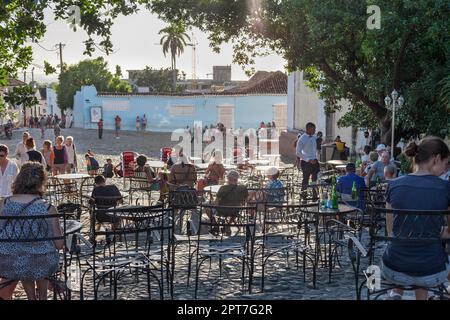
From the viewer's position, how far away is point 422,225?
487 centimetres

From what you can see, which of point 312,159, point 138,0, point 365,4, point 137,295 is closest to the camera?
point 137,295

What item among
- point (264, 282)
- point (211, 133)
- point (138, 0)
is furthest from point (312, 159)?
point (211, 133)

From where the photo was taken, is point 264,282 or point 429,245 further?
point 264,282

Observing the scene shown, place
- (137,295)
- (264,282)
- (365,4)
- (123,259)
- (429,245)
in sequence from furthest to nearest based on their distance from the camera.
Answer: (365,4) → (264,282) → (137,295) → (123,259) → (429,245)

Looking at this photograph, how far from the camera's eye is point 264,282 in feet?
26.0

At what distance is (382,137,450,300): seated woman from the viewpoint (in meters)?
4.79

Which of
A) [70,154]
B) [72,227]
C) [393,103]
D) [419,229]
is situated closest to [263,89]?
[393,103]

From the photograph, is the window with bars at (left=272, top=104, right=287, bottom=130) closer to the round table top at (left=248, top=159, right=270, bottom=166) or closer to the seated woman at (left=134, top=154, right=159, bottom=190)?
the round table top at (left=248, top=159, right=270, bottom=166)

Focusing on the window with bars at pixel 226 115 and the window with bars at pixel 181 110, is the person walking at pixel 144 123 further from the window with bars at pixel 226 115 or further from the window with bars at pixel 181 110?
the window with bars at pixel 226 115

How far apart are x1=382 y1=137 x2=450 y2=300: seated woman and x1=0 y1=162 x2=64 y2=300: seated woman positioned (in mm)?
2545

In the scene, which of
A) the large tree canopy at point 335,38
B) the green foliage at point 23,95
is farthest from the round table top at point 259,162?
the green foliage at point 23,95

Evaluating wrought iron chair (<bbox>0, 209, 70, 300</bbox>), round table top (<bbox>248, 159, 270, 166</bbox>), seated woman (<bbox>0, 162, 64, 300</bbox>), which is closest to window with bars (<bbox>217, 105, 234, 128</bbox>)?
round table top (<bbox>248, 159, 270, 166</bbox>)
